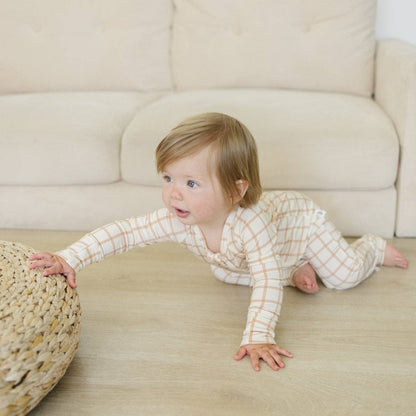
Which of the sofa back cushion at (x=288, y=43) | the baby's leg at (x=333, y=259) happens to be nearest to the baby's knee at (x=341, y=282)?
the baby's leg at (x=333, y=259)

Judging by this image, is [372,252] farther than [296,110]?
No

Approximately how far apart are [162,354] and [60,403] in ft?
0.82

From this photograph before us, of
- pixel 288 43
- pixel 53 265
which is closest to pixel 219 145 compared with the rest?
pixel 53 265

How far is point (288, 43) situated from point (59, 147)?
0.97 m

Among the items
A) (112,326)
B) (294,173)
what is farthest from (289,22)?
(112,326)

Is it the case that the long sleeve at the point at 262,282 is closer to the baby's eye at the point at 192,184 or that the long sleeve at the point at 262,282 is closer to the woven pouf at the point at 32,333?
the baby's eye at the point at 192,184

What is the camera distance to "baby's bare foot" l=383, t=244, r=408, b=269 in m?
1.59

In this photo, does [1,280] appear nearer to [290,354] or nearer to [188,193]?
[188,193]

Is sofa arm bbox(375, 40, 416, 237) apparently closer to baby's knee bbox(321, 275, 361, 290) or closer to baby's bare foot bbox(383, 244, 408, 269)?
baby's bare foot bbox(383, 244, 408, 269)

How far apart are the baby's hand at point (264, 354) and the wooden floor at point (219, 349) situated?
0.02 metres

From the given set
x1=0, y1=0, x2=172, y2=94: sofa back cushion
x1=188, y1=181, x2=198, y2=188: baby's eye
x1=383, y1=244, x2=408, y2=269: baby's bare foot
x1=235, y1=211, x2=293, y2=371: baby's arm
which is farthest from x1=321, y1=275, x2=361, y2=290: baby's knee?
x1=0, y1=0, x2=172, y2=94: sofa back cushion

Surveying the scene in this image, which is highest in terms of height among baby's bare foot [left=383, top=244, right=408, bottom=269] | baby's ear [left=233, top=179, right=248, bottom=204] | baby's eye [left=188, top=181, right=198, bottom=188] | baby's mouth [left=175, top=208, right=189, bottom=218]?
baby's eye [left=188, top=181, right=198, bottom=188]

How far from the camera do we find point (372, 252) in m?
1.56

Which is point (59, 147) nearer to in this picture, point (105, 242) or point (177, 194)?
point (105, 242)
